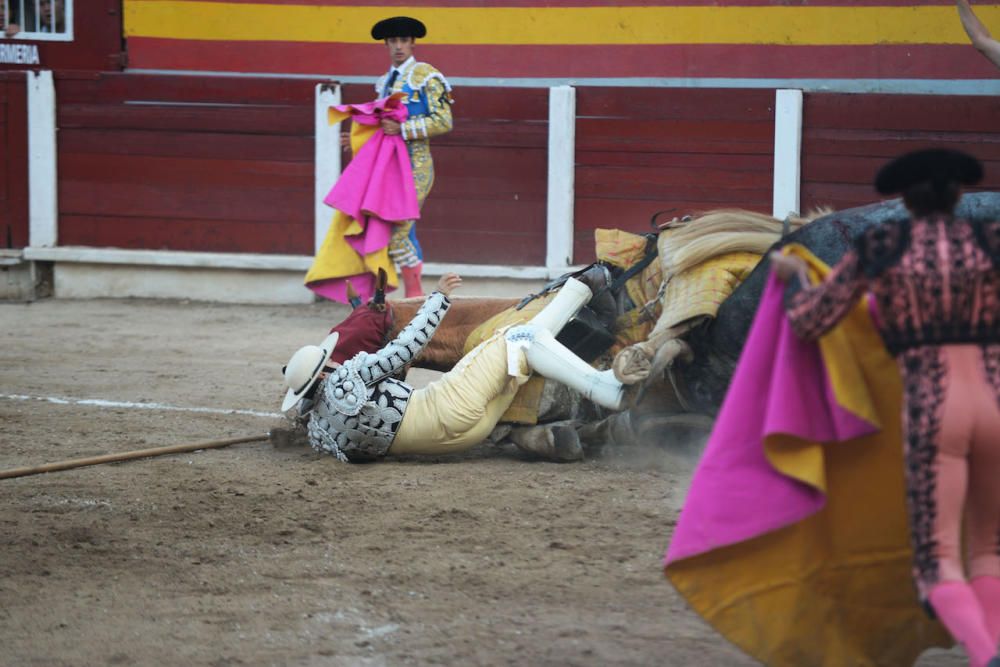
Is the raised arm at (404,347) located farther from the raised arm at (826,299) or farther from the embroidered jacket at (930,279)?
the embroidered jacket at (930,279)

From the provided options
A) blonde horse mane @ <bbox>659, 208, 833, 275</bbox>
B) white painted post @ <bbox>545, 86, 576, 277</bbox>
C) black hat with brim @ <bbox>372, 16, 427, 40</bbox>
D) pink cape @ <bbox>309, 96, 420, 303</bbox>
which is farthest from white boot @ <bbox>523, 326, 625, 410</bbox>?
white painted post @ <bbox>545, 86, 576, 277</bbox>

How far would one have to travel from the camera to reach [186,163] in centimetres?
957

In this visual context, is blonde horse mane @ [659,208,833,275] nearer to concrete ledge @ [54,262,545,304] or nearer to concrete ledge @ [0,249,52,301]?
concrete ledge @ [54,262,545,304]

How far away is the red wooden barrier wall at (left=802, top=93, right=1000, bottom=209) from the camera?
8039mm

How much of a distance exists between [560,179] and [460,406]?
4160mm

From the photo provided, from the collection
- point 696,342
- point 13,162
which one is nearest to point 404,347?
point 696,342

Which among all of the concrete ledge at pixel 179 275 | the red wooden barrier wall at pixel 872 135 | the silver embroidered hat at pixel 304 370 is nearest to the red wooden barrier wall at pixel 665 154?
the red wooden barrier wall at pixel 872 135

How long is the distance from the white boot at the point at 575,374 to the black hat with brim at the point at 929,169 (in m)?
2.32

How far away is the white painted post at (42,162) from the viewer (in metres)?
9.66

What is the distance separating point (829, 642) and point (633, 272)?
2.53 meters

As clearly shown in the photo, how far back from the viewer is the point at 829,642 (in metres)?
2.91

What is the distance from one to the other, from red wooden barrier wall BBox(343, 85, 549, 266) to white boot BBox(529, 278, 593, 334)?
12.2 ft

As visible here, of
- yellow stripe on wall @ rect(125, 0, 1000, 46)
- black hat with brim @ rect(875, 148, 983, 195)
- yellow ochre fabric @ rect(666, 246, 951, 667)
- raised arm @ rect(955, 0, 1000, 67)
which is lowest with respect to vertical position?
yellow ochre fabric @ rect(666, 246, 951, 667)

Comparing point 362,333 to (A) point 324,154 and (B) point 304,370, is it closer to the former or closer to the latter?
(B) point 304,370
